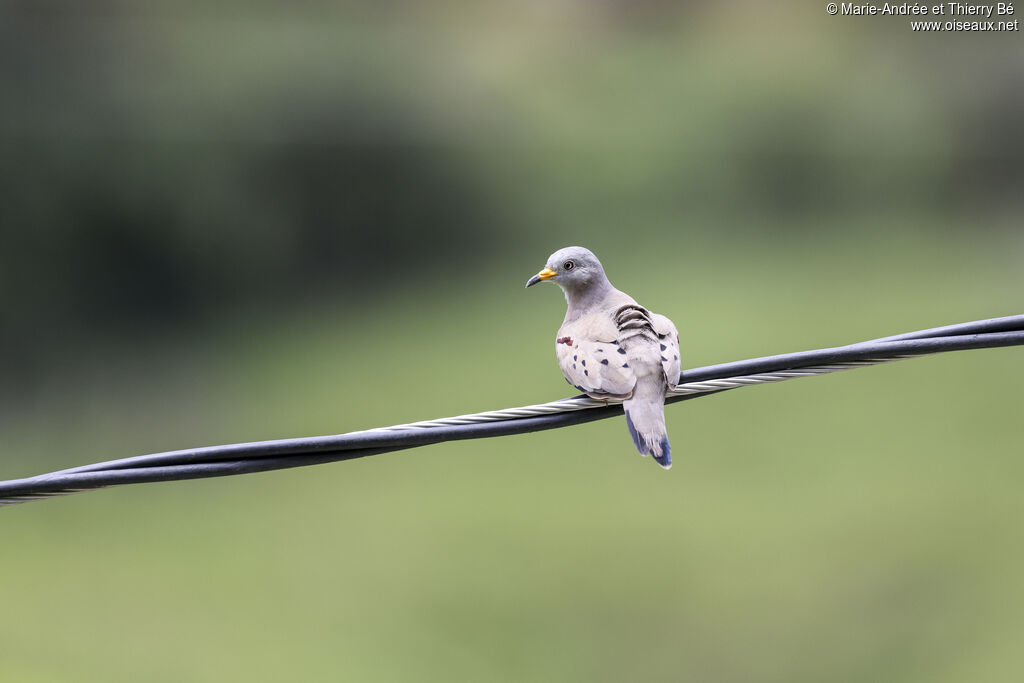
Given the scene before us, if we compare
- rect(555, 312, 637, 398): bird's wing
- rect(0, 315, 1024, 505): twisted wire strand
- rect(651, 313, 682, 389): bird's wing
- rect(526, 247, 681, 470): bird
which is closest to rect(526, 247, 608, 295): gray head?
rect(526, 247, 681, 470): bird

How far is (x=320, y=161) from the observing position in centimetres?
993

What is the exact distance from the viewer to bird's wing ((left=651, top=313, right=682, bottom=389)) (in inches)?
86.0

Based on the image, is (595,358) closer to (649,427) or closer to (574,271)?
(649,427)

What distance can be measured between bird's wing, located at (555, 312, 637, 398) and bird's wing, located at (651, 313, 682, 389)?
9 centimetres

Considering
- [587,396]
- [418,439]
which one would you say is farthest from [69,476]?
[587,396]

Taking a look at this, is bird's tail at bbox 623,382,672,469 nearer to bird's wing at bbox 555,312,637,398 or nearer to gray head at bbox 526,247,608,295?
bird's wing at bbox 555,312,637,398

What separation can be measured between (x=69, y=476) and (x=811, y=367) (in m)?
1.42

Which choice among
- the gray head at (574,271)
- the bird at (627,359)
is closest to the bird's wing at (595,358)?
the bird at (627,359)

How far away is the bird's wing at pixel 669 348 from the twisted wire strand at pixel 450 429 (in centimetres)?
6

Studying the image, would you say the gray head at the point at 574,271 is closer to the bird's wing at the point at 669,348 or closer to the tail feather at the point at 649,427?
the bird's wing at the point at 669,348

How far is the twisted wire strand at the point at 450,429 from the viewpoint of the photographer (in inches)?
64.8

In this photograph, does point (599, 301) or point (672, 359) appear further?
point (599, 301)

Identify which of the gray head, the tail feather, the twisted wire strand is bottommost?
the tail feather

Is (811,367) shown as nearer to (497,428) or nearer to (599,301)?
(497,428)
